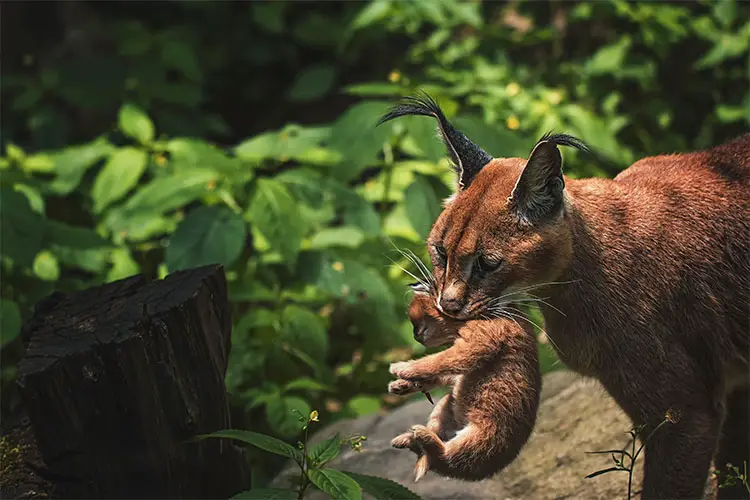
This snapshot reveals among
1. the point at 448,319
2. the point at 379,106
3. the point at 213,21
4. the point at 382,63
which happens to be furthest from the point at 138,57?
the point at 448,319

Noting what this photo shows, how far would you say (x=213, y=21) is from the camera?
972 cm

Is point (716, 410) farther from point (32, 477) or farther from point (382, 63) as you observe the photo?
point (382, 63)

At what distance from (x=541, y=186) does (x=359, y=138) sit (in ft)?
7.96

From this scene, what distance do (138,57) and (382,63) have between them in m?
2.78

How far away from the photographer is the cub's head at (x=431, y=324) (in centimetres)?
340

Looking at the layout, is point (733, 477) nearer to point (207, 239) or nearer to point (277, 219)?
point (277, 219)

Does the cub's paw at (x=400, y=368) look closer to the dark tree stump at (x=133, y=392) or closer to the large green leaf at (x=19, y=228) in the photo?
the dark tree stump at (x=133, y=392)

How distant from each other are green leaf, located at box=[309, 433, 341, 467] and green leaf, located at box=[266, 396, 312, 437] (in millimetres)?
1391

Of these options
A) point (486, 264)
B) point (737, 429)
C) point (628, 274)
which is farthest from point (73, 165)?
point (737, 429)

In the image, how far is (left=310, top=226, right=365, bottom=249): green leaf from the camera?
6188 millimetres

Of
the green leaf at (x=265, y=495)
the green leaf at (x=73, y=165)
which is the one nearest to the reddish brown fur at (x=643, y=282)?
the green leaf at (x=265, y=495)

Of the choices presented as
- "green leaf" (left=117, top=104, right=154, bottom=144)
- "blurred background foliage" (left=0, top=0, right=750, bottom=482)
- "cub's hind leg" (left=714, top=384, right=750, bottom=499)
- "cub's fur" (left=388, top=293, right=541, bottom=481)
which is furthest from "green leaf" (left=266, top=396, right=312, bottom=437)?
"green leaf" (left=117, top=104, right=154, bottom=144)

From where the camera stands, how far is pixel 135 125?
22.0 ft

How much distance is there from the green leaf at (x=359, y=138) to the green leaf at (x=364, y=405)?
1.39 m
